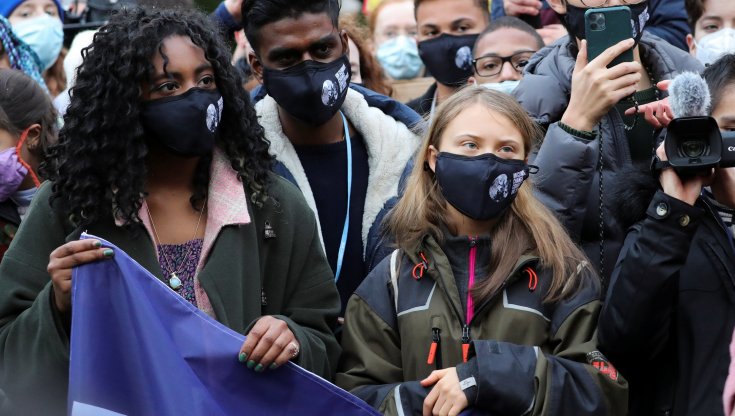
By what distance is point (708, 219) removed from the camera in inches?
164

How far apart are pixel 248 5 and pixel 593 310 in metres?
2.09

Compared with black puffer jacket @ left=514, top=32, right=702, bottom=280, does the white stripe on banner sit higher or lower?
lower

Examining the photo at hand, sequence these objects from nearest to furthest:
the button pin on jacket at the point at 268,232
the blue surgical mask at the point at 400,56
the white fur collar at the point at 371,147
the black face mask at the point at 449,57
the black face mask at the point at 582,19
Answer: the button pin on jacket at the point at 268,232, the black face mask at the point at 582,19, the white fur collar at the point at 371,147, the black face mask at the point at 449,57, the blue surgical mask at the point at 400,56

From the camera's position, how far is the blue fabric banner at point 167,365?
4.07m

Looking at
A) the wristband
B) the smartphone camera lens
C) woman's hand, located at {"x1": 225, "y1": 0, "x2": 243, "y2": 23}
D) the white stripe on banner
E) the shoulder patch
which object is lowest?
the white stripe on banner

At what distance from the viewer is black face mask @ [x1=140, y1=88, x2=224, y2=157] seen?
14.1ft

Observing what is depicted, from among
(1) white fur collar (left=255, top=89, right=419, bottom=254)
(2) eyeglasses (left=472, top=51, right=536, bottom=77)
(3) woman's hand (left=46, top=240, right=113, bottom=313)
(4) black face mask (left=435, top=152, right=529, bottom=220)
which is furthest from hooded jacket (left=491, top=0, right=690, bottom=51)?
(3) woman's hand (left=46, top=240, right=113, bottom=313)

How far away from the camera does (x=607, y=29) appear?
15.1ft

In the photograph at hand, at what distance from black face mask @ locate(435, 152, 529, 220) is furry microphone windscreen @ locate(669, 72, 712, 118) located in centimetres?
64

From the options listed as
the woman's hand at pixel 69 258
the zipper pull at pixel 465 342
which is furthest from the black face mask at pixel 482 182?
the woman's hand at pixel 69 258

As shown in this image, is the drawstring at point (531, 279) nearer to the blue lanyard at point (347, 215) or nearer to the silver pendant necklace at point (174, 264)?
the blue lanyard at point (347, 215)

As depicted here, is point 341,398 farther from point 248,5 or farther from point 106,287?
point 248,5

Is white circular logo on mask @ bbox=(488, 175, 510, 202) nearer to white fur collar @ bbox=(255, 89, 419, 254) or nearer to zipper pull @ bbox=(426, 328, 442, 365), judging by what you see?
zipper pull @ bbox=(426, 328, 442, 365)

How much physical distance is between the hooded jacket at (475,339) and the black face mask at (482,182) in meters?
0.13
